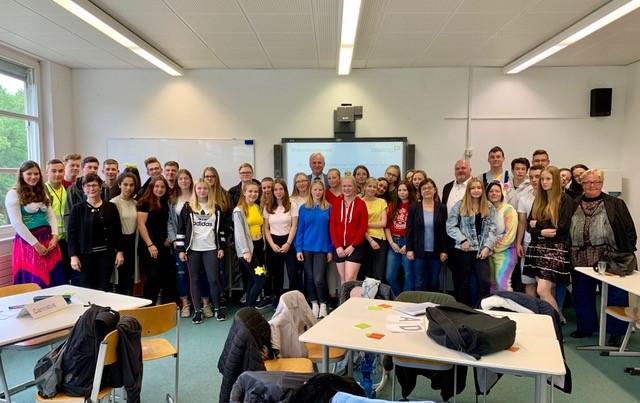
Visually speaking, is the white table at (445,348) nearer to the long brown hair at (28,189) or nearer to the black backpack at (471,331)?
the black backpack at (471,331)

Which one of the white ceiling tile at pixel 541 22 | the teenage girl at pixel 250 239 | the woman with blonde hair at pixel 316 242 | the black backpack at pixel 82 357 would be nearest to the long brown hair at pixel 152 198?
the teenage girl at pixel 250 239

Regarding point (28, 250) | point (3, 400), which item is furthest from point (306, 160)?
point (3, 400)

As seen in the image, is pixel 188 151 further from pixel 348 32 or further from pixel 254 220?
pixel 348 32

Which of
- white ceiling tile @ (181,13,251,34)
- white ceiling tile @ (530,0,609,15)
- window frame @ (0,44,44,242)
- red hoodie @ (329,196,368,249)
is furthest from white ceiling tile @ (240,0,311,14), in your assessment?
window frame @ (0,44,44,242)

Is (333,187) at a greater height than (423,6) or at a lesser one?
lesser

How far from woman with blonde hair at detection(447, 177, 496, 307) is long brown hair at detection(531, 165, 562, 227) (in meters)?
0.43

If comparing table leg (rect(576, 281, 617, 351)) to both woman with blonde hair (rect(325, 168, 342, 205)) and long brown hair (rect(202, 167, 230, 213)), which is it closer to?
woman with blonde hair (rect(325, 168, 342, 205))

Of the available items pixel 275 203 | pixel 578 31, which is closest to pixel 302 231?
pixel 275 203

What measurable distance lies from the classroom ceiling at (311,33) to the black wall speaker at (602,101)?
41cm

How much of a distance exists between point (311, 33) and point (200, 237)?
255 centimetres

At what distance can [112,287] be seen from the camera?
A: 4359 mm

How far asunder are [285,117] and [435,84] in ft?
7.50

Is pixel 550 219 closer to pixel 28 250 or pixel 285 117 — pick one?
pixel 285 117

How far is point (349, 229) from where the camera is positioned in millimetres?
4301
